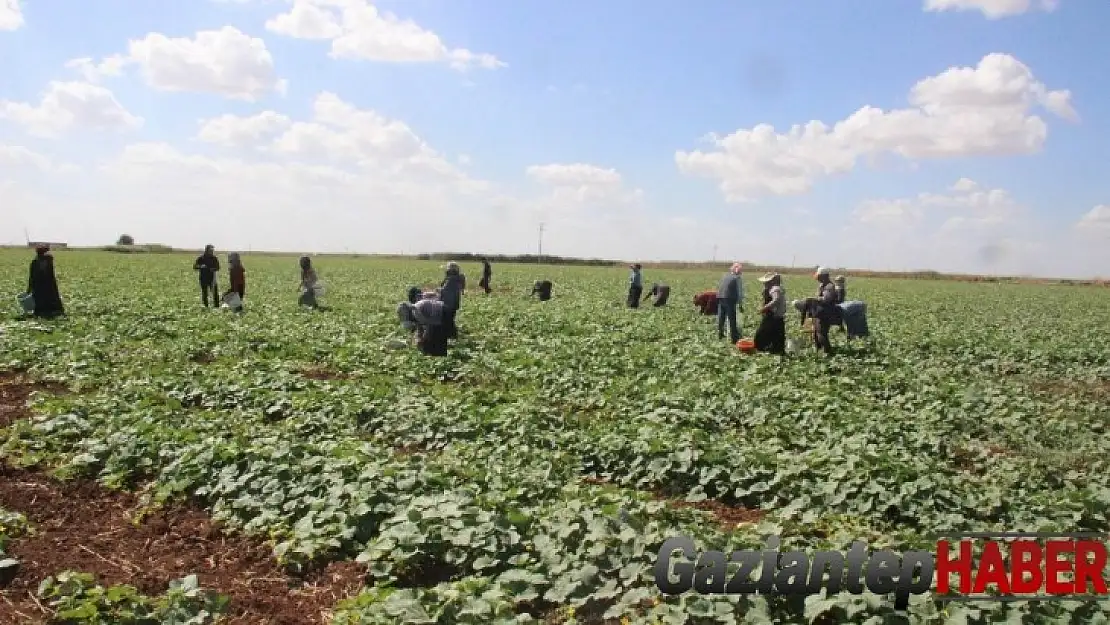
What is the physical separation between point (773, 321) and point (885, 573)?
38.0 feet

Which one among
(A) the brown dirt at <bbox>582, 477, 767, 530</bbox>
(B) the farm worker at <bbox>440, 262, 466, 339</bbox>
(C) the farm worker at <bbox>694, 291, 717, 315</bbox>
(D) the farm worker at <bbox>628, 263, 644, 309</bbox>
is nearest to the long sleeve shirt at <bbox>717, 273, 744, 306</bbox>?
(C) the farm worker at <bbox>694, 291, 717, 315</bbox>

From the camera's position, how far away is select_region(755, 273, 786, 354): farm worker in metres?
15.5

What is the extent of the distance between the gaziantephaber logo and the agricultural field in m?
0.14

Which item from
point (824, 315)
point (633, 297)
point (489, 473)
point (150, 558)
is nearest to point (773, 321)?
point (824, 315)

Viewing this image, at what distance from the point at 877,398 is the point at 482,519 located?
28.1 ft

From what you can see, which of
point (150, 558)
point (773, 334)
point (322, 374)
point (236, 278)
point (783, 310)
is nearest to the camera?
point (150, 558)

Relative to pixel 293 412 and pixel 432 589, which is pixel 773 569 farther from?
pixel 293 412

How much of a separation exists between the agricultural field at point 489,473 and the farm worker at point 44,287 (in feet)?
8.95

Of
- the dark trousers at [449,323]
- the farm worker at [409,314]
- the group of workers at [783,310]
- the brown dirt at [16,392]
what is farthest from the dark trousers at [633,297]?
the brown dirt at [16,392]

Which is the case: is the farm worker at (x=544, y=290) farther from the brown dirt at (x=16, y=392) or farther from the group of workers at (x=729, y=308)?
the brown dirt at (x=16, y=392)

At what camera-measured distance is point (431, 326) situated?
15.0 m

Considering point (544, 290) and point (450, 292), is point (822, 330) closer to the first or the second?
point (450, 292)

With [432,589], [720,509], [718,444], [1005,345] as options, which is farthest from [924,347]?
[432,589]

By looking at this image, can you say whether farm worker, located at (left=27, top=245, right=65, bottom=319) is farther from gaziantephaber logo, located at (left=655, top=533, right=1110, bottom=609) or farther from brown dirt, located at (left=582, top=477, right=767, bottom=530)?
gaziantephaber logo, located at (left=655, top=533, right=1110, bottom=609)
